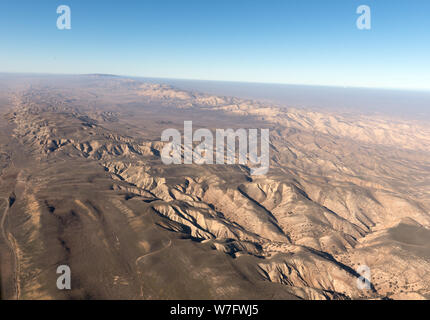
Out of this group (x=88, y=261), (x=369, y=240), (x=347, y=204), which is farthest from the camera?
(x=347, y=204)

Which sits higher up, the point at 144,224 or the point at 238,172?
the point at 238,172

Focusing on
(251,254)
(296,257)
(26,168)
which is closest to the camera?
(296,257)

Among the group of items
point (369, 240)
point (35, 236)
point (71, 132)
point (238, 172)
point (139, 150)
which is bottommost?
point (369, 240)

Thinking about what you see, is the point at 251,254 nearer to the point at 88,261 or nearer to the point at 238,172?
the point at 88,261

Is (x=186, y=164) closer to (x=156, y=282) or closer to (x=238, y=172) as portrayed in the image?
(x=238, y=172)

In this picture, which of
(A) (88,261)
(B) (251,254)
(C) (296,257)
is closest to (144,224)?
(A) (88,261)

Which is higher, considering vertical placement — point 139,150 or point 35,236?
point 139,150

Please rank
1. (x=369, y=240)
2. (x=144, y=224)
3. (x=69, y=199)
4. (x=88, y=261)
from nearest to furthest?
(x=88, y=261), (x=144, y=224), (x=369, y=240), (x=69, y=199)

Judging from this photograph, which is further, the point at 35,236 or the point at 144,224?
the point at 144,224

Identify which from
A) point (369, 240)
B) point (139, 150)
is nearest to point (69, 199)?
point (139, 150)

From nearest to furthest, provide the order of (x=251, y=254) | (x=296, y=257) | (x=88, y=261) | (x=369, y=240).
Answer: (x=88, y=261)
(x=296, y=257)
(x=251, y=254)
(x=369, y=240)
